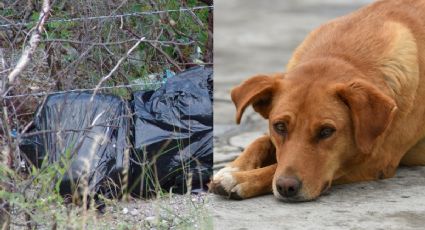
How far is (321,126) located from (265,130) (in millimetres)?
1542

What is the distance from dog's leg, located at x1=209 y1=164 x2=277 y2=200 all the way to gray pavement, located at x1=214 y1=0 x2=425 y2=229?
3 cm

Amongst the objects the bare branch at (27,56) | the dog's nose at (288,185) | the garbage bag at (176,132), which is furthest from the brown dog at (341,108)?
the garbage bag at (176,132)

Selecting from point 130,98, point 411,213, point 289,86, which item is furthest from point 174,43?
point 411,213

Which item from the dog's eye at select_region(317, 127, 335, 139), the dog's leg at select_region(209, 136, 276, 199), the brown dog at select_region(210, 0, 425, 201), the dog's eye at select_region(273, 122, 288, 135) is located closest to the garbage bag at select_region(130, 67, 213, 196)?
the brown dog at select_region(210, 0, 425, 201)

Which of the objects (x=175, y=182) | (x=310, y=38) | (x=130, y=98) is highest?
(x=310, y=38)

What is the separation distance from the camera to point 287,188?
3570 mm

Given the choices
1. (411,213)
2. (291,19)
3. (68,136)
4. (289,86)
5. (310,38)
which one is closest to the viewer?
(411,213)

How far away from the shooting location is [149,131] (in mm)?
4926

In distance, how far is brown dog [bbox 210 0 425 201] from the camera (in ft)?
11.8

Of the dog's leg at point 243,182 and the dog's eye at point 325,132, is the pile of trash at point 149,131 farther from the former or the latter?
the dog's eye at point 325,132

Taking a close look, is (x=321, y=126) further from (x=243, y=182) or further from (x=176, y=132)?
(x=176, y=132)

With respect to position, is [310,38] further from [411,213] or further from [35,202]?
[35,202]

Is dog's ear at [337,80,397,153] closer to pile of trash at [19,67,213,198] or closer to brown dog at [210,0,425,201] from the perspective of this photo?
brown dog at [210,0,425,201]

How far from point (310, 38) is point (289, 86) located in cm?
43
